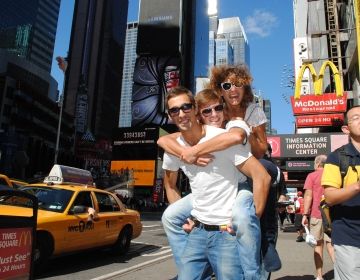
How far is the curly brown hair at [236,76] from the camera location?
2.98 meters

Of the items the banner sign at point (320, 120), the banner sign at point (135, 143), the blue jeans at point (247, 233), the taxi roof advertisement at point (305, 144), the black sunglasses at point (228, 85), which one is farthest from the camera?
the banner sign at point (135, 143)

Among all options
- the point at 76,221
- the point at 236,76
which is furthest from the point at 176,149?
the point at 76,221

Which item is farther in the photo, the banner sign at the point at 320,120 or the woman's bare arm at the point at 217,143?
the banner sign at the point at 320,120

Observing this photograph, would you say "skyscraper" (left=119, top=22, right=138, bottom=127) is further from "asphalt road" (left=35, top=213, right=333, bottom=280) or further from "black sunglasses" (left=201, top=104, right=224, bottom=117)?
"black sunglasses" (left=201, top=104, right=224, bottom=117)

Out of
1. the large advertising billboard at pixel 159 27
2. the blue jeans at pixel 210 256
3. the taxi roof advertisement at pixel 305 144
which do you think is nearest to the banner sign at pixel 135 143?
the large advertising billboard at pixel 159 27

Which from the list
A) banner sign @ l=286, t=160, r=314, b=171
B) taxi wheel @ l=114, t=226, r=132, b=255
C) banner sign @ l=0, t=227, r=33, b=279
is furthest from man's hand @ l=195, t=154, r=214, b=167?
banner sign @ l=286, t=160, r=314, b=171

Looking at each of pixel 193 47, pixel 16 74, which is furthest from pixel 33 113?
pixel 193 47

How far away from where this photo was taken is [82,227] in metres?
7.99

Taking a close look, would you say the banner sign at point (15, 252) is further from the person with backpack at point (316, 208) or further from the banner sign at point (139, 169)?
the banner sign at point (139, 169)

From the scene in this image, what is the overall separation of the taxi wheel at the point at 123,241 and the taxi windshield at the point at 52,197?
196cm

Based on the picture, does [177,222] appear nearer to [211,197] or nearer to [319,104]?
[211,197]

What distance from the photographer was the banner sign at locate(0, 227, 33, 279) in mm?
2765

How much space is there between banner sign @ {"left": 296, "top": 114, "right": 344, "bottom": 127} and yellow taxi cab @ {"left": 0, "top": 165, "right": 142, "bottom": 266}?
16482 millimetres

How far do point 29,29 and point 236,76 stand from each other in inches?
5187
